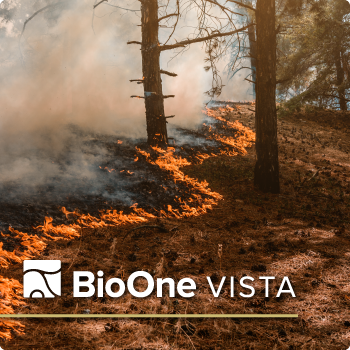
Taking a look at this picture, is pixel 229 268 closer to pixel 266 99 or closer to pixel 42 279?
pixel 42 279

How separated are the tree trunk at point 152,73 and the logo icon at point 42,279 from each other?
187 inches

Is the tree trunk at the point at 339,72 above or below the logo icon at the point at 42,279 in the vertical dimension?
above

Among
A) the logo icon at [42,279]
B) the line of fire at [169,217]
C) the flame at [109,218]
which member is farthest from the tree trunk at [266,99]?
the logo icon at [42,279]

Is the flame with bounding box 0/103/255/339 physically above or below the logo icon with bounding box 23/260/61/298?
above

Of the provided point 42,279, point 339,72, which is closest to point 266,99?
point 42,279

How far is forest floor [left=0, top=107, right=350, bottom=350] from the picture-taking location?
205 cm

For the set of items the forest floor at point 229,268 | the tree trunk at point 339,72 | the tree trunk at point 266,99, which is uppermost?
the tree trunk at point 339,72

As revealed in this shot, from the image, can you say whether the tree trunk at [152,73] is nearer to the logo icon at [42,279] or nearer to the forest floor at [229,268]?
the forest floor at [229,268]

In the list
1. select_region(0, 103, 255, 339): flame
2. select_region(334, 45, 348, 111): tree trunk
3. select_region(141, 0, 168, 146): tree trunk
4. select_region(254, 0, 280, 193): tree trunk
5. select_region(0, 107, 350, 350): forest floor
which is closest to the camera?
select_region(0, 107, 350, 350): forest floor

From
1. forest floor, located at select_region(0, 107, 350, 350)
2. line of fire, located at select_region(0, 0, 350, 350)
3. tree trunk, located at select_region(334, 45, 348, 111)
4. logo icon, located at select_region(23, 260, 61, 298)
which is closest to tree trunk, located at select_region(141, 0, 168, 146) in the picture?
line of fire, located at select_region(0, 0, 350, 350)

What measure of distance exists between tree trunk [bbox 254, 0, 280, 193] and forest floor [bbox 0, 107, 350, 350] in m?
0.44

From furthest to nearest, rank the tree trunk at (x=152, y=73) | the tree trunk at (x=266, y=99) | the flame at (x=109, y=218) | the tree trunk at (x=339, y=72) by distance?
1. the tree trunk at (x=339, y=72)
2. the tree trunk at (x=152, y=73)
3. the tree trunk at (x=266, y=99)
4. the flame at (x=109, y=218)

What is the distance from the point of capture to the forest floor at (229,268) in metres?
2.05

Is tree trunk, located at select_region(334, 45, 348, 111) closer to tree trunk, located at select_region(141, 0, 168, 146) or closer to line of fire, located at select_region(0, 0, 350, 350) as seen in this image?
line of fire, located at select_region(0, 0, 350, 350)
